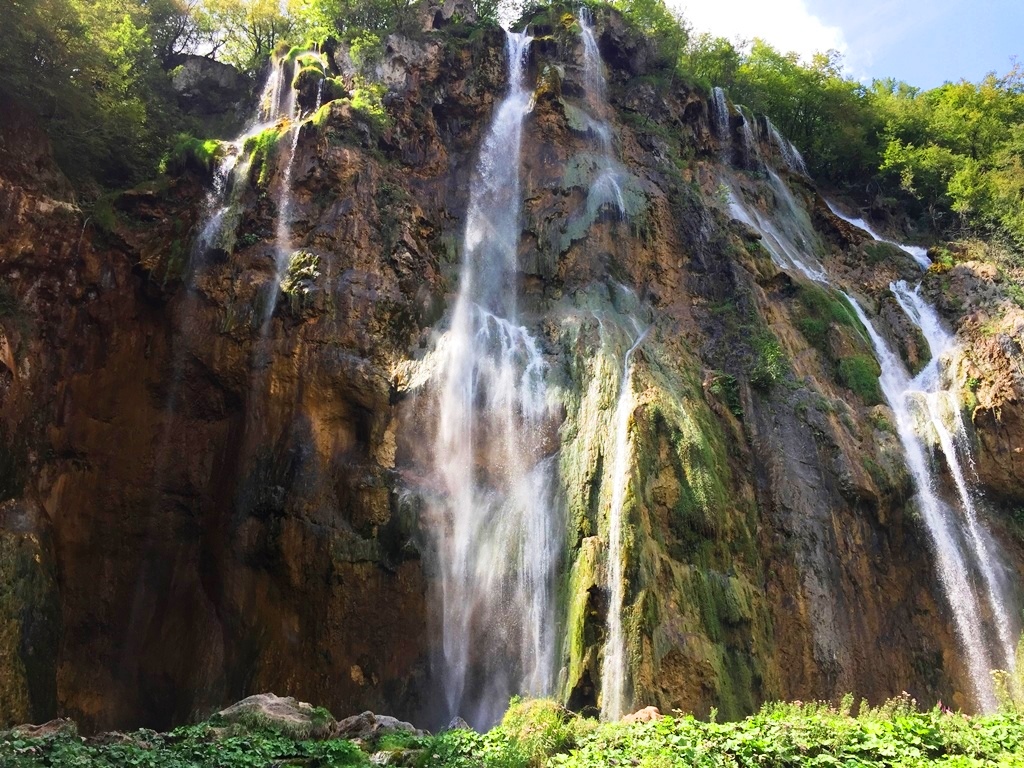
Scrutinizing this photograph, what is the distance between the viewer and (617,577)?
1421 cm

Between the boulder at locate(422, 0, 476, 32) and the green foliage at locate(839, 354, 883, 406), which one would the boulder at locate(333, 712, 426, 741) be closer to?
the green foliage at locate(839, 354, 883, 406)

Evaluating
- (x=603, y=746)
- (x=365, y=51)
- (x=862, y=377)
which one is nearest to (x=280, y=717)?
(x=603, y=746)

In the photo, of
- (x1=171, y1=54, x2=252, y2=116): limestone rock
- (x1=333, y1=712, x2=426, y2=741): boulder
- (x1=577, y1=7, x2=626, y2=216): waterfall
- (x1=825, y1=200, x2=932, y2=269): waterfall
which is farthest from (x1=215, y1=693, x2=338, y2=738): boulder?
(x1=825, y1=200, x2=932, y2=269): waterfall

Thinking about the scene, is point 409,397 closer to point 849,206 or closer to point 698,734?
point 698,734

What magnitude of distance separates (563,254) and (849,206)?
18.7 meters

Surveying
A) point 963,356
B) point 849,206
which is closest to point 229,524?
point 963,356

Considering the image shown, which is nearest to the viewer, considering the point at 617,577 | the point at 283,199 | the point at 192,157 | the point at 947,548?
the point at 617,577

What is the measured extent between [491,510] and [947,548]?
1119 centimetres

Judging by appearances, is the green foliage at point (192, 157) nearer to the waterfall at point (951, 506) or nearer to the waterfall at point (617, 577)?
the waterfall at point (617, 577)

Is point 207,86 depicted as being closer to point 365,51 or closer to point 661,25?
point 365,51

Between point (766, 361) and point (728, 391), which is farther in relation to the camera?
point (766, 361)

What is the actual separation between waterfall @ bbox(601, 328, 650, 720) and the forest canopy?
16501 mm

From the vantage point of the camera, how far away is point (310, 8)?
98.5 ft

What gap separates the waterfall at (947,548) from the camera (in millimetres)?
16344
